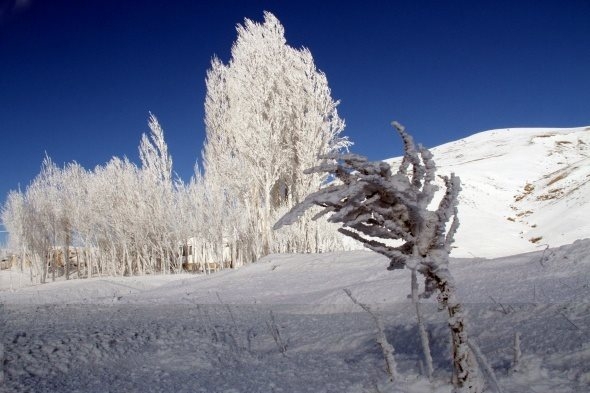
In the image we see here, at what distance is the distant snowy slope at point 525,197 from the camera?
2162 centimetres

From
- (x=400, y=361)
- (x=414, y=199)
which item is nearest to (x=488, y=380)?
(x=400, y=361)

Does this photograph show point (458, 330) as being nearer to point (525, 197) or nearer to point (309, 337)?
point (309, 337)

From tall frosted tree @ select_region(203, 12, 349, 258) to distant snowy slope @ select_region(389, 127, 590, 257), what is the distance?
22.2 ft

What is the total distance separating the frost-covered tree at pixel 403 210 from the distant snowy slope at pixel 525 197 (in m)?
8.20

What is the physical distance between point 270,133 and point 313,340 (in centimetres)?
1312

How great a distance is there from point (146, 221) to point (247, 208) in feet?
14.4

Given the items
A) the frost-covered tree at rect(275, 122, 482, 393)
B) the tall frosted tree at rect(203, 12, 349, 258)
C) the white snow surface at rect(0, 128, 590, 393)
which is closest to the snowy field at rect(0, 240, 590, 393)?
the white snow surface at rect(0, 128, 590, 393)

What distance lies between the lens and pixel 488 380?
284cm

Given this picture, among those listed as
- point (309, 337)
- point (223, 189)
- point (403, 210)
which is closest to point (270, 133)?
point (223, 189)

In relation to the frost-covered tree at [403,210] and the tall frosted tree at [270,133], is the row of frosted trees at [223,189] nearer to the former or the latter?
the tall frosted tree at [270,133]

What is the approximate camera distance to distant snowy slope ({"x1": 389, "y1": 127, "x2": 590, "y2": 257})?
21.6 meters

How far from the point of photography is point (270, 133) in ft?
57.5

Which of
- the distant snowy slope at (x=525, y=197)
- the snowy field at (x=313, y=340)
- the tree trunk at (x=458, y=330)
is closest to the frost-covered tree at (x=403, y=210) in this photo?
the tree trunk at (x=458, y=330)

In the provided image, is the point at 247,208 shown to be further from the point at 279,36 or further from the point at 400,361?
the point at 400,361
